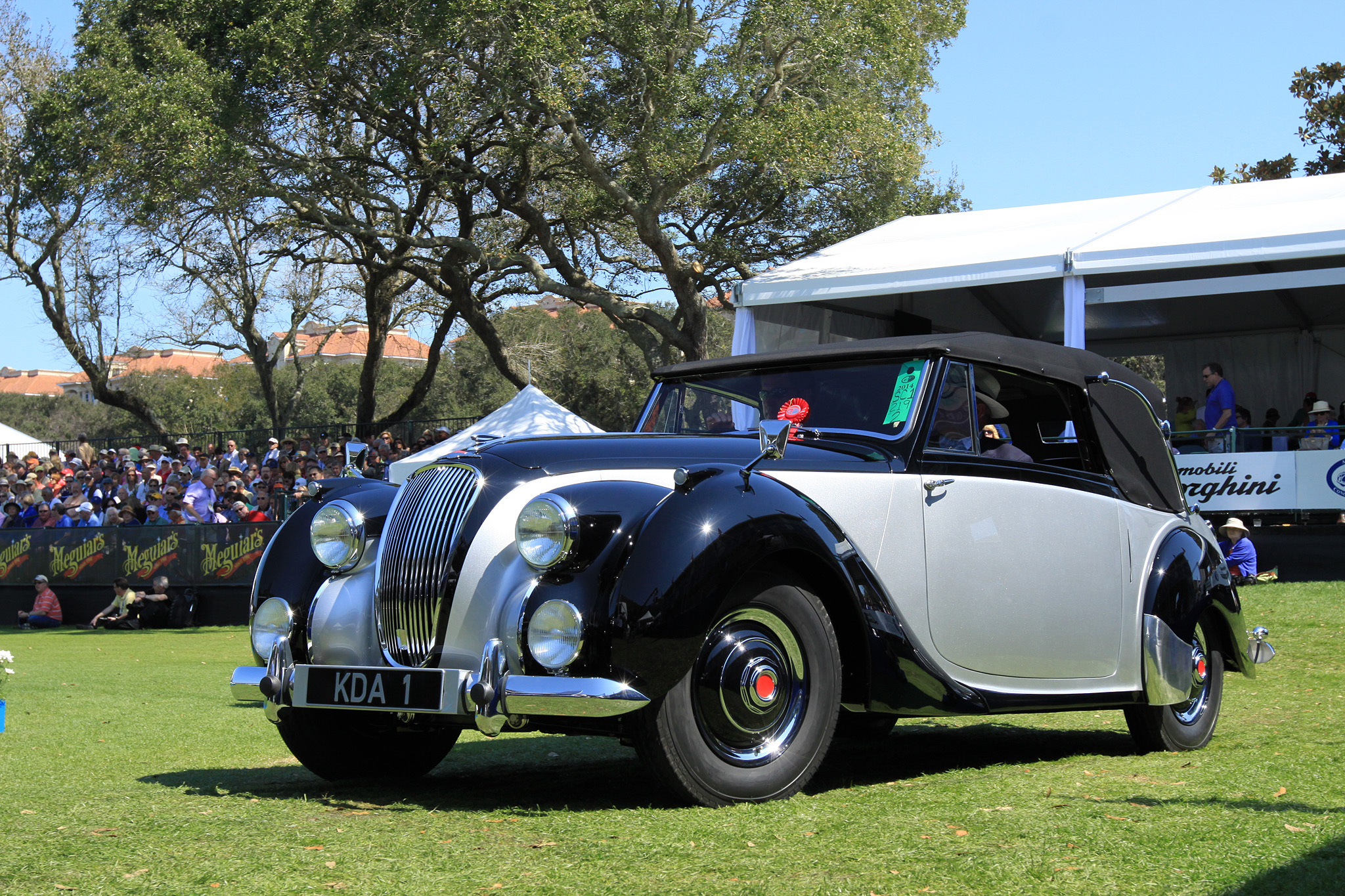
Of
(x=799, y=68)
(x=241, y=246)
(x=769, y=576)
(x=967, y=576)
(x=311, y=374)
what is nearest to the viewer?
(x=769, y=576)

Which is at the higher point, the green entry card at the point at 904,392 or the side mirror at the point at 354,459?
the green entry card at the point at 904,392

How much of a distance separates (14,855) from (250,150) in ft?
65.0

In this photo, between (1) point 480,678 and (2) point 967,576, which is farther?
(2) point 967,576

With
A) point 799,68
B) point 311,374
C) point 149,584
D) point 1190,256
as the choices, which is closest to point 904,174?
point 799,68

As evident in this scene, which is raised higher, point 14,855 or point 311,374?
point 311,374

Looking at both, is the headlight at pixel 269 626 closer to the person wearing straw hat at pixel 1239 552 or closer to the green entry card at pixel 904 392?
the green entry card at pixel 904 392

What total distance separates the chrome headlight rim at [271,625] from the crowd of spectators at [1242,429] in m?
12.5

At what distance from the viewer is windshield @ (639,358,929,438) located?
512 centimetres

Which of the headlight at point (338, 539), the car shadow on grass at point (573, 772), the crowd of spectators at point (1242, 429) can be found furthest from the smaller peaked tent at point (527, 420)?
the headlight at point (338, 539)

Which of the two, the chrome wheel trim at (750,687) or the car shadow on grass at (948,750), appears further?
the car shadow on grass at (948,750)

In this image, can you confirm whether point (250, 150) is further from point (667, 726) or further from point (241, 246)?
point (667, 726)

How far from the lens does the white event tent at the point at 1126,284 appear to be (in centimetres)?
1466

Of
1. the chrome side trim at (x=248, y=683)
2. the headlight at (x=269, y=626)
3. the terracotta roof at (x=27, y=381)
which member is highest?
the terracotta roof at (x=27, y=381)

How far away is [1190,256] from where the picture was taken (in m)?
14.5
